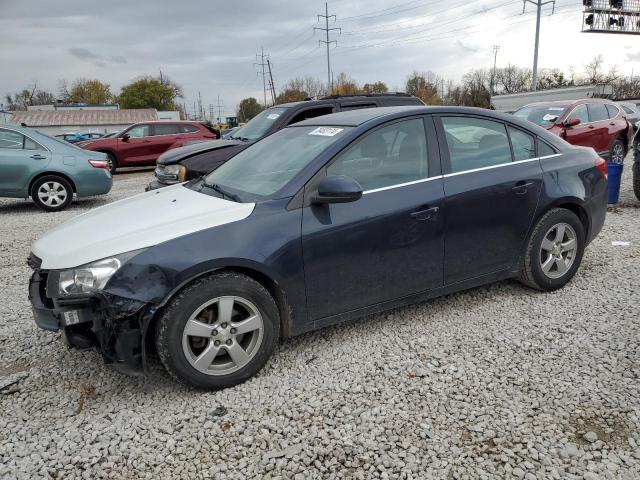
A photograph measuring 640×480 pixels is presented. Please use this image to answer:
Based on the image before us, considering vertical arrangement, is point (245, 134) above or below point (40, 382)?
above

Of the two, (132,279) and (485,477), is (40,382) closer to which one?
(132,279)

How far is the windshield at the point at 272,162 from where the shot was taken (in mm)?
3461

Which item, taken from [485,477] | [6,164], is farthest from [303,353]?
[6,164]

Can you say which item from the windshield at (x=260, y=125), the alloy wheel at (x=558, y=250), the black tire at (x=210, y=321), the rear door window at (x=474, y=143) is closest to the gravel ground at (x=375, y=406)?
the black tire at (x=210, y=321)

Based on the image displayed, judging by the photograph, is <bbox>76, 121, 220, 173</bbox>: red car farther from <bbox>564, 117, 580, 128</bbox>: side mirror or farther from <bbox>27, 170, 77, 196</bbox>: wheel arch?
<bbox>564, 117, 580, 128</bbox>: side mirror

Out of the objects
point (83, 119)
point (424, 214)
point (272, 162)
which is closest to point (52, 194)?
point (272, 162)

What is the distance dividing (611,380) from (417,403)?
1.21 metres

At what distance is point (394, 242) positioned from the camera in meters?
3.48

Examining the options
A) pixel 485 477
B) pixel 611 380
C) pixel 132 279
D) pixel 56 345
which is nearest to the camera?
pixel 485 477

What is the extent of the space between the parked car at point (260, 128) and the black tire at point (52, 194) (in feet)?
7.06

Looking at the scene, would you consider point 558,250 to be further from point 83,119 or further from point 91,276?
point 83,119

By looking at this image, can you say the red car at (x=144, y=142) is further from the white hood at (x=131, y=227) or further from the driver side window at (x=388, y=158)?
the driver side window at (x=388, y=158)

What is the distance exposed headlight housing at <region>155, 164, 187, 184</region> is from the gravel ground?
3.53 meters

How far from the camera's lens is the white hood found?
2.90 m
